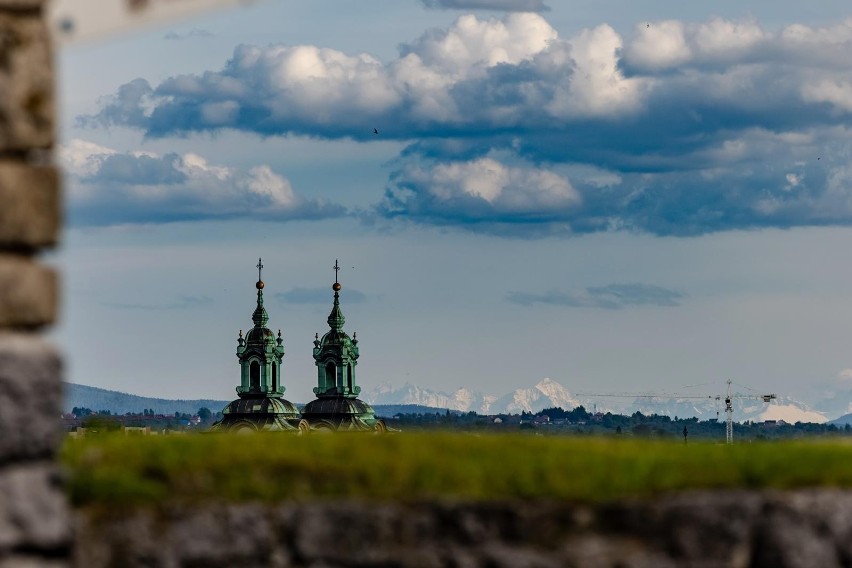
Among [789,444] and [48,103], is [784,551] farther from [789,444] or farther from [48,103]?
[48,103]

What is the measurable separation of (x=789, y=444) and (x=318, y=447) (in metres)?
2.03

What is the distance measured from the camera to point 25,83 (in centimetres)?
595

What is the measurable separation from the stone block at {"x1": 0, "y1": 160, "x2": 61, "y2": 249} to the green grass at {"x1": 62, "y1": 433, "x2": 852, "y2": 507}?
38.7 inches

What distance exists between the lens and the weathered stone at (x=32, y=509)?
5797 millimetres

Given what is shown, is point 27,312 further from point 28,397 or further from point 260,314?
point 260,314

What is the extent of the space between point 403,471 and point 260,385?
126 meters

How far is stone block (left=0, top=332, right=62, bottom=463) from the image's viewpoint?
5.80 m

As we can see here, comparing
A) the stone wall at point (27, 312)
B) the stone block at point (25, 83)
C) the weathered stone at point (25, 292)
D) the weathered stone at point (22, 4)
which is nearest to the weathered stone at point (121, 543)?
the stone wall at point (27, 312)

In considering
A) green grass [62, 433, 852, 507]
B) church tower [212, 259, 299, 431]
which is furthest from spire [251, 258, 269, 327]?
green grass [62, 433, 852, 507]

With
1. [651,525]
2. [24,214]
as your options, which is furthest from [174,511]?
[651,525]

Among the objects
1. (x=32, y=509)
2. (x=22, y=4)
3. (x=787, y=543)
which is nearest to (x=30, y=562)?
(x=32, y=509)

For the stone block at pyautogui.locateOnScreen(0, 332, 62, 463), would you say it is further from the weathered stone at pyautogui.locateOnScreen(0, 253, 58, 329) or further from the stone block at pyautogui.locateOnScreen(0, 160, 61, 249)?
the stone block at pyautogui.locateOnScreen(0, 160, 61, 249)

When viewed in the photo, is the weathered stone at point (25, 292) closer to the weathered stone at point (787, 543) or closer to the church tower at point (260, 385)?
the weathered stone at point (787, 543)

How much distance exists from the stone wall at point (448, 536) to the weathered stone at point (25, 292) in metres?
0.80
